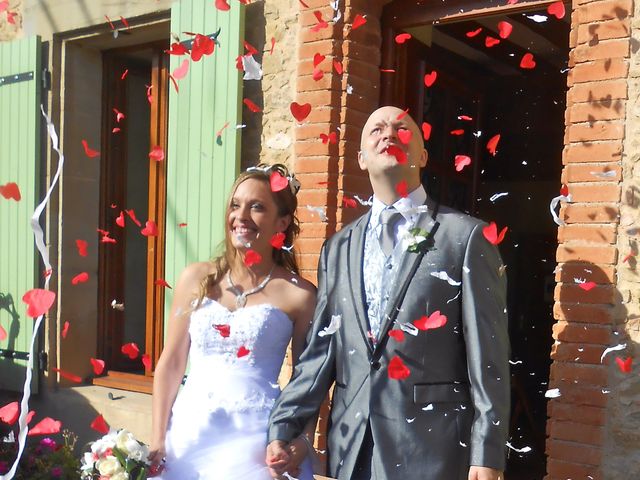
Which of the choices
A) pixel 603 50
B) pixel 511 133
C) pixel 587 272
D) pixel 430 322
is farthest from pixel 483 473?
pixel 511 133

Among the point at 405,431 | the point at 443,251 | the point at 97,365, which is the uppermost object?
the point at 443,251

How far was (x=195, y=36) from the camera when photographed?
461 centimetres

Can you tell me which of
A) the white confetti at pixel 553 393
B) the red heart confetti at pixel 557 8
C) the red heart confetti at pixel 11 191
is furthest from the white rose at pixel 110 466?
the red heart confetti at pixel 11 191

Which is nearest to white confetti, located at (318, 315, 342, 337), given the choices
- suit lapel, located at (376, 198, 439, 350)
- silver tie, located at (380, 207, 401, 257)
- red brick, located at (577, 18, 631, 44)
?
suit lapel, located at (376, 198, 439, 350)

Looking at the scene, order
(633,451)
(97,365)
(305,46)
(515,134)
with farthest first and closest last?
(515,134) → (97,365) → (305,46) → (633,451)

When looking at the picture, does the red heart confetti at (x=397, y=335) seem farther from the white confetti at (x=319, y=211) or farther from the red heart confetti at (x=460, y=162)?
the red heart confetti at (x=460, y=162)

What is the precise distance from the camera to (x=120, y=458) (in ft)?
8.84

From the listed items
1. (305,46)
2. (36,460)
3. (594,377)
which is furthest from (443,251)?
(36,460)

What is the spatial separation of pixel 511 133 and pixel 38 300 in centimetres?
437

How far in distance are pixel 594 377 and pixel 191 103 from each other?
2.69m

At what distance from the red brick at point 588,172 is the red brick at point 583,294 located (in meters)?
0.44

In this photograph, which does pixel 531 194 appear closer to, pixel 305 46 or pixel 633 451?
pixel 305 46

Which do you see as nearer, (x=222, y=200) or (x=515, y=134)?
(x=222, y=200)

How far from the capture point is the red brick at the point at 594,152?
326 centimetres
